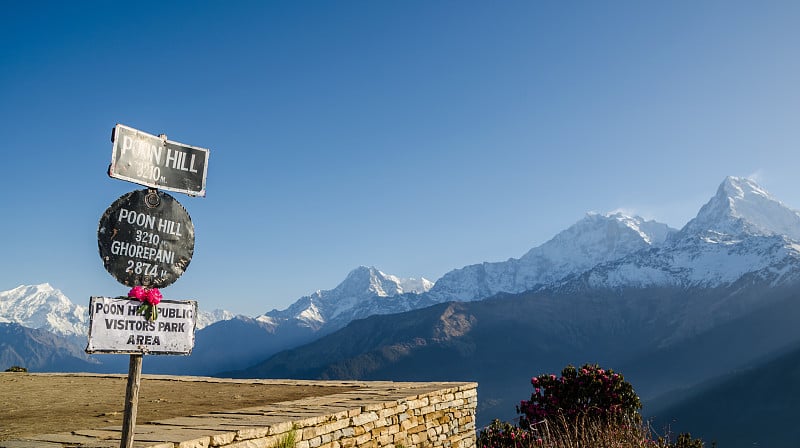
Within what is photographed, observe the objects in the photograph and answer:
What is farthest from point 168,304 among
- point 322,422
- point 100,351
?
point 322,422

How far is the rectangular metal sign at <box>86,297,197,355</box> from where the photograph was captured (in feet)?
16.7

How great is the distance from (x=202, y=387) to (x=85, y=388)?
2.88 metres

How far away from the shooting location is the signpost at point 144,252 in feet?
17.2

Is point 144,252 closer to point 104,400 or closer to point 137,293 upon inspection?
point 137,293

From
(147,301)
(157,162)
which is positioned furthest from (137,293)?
(157,162)

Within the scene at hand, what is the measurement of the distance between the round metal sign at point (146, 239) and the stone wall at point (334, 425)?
1.75 meters

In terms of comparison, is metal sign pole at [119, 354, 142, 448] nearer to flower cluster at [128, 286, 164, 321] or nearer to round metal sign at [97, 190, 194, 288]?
flower cluster at [128, 286, 164, 321]

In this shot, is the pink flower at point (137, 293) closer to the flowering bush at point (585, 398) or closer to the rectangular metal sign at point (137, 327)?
the rectangular metal sign at point (137, 327)

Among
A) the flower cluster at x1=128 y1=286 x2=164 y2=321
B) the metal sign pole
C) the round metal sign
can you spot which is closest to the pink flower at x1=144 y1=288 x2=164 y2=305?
the flower cluster at x1=128 y1=286 x2=164 y2=321

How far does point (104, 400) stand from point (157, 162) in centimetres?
790

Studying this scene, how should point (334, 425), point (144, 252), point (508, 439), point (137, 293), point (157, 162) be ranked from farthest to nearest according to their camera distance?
point (508, 439)
point (334, 425)
point (157, 162)
point (144, 252)
point (137, 293)

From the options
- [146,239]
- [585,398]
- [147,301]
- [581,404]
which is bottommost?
[581,404]

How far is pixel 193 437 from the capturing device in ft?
20.2

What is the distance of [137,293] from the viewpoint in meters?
5.36
